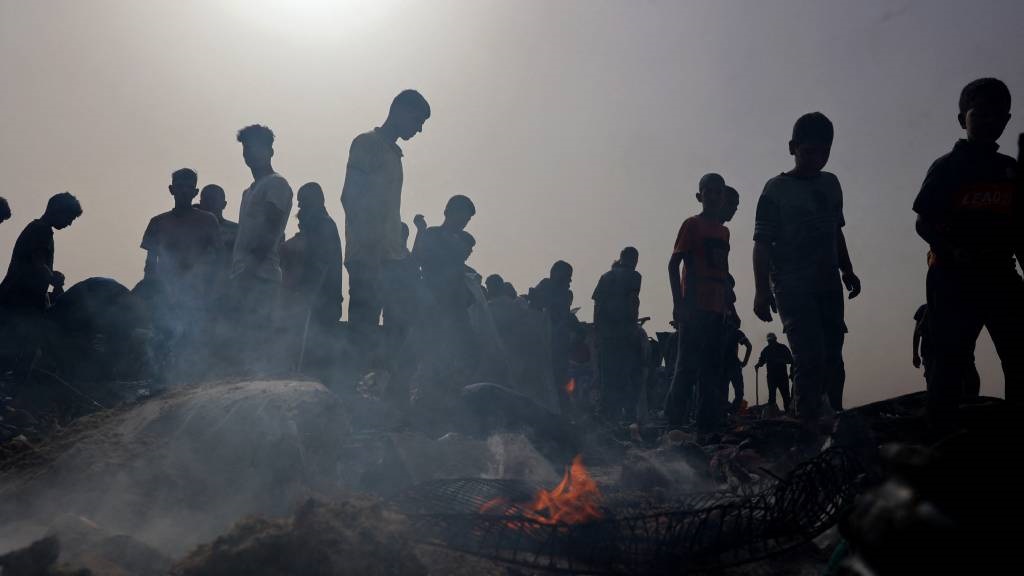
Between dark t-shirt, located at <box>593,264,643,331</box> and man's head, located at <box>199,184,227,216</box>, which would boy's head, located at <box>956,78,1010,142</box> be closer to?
dark t-shirt, located at <box>593,264,643,331</box>

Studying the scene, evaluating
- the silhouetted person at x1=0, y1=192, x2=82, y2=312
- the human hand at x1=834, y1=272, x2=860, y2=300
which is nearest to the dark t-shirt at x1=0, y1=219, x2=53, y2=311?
the silhouetted person at x1=0, y1=192, x2=82, y2=312

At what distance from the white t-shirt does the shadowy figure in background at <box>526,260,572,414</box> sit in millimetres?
4234

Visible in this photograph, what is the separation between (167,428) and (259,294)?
3.02m

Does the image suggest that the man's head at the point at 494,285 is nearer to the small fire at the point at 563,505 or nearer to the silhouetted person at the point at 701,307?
the silhouetted person at the point at 701,307

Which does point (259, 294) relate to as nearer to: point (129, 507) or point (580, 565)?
point (129, 507)

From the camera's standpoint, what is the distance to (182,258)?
652 cm

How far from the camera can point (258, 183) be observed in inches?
231

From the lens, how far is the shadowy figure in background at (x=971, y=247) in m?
3.57

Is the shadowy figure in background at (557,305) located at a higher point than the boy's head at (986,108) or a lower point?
lower

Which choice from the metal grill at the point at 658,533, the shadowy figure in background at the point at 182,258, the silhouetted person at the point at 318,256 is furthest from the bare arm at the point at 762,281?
the shadowy figure in background at the point at 182,258

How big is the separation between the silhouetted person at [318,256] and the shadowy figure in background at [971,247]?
4.64 metres

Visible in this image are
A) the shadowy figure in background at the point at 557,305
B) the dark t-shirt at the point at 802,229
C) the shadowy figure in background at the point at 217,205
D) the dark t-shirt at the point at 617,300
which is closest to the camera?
the dark t-shirt at the point at 802,229

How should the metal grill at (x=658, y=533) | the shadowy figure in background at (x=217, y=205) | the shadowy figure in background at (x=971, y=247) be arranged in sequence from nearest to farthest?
the metal grill at (x=658, y=533), the shadowy figure in background at (x=971, y=247), the shadowy figure in background at (x=217, y=205)

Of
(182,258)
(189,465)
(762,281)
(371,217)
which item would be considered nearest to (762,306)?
(762,281)
